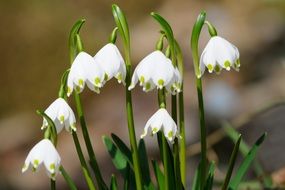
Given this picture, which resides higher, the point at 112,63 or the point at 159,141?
the point at 112,63

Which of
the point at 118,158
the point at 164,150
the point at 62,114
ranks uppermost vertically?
the point at 62,114

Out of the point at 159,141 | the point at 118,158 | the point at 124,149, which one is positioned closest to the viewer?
the point at 159,141

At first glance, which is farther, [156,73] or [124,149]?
[124,149]

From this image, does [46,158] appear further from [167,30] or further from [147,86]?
[167,30]

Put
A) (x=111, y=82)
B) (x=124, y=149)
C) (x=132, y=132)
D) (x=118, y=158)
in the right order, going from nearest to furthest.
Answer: (x=132, y=132), (x=124, y=149), (x=118, y=158), (x=111, y=82)

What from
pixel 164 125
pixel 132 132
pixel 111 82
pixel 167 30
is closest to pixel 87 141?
pixel 132 132

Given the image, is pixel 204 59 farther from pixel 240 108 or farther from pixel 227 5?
pixel 227 5

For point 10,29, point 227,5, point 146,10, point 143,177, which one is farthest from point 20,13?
point 143,177

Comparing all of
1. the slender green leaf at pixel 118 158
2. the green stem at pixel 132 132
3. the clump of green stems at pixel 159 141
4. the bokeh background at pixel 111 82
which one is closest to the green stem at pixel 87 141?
the clump of green stems at pixel 159 141

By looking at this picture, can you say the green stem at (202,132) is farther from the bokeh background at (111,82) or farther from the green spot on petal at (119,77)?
the bokeh background at (111,82)
